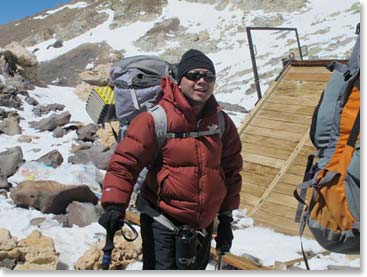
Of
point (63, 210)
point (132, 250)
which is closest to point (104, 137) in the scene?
point (63, 210)

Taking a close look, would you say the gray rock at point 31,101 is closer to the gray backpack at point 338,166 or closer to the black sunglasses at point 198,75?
the black sunglasses at point 198,75

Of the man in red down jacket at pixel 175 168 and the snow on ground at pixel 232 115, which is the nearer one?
the man in red down jacket at pixel 175 168

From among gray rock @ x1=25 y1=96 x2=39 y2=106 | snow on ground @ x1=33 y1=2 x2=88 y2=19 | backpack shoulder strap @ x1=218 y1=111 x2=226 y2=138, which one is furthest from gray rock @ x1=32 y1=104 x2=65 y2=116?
snow on ground @ x1=33 y1=2 x2=88 y2=19

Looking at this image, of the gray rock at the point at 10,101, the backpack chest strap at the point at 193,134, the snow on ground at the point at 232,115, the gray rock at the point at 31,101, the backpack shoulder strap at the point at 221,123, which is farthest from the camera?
the gray rock at the point at 31,101

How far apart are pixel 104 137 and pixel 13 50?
567 cm

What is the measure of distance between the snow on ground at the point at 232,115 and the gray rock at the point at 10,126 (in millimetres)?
145

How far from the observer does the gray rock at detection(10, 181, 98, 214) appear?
4758 millimetres

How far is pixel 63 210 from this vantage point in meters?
4.82

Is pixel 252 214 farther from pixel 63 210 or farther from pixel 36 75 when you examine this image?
pixel 36 75

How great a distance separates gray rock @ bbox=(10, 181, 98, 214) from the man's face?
2.91 m

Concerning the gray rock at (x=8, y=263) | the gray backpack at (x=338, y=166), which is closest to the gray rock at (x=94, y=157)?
the gray rock at (x=8, y=263)

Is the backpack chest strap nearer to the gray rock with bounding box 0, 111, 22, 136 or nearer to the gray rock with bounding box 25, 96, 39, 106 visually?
the gray rock with bounding box 0, 111, 22, 136

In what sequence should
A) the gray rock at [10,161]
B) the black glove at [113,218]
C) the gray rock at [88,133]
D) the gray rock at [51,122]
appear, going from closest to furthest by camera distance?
the black glove at [113,218]
the gray rock at [10,161]
the gray rock at [88,133]
the gray rock at [51,122]

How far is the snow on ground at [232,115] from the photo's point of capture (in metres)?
4.09
